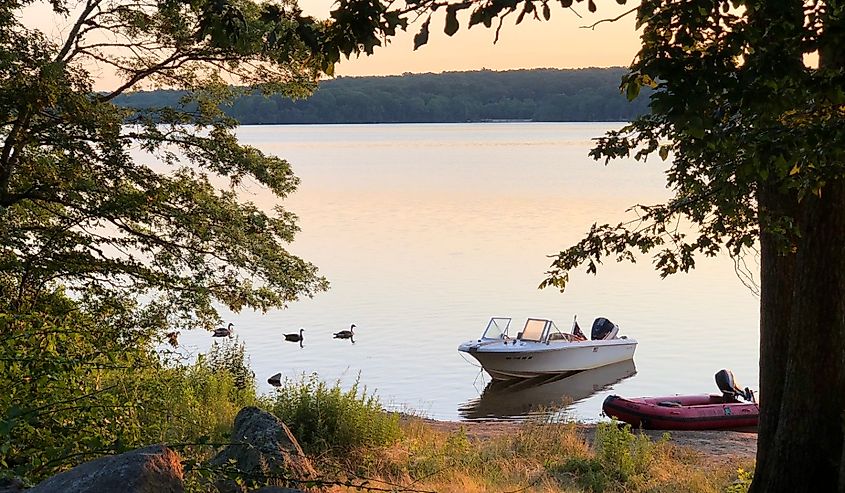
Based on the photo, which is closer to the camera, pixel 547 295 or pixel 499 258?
pixel 547 295

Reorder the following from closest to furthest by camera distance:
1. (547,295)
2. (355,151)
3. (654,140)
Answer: (654,140)
(547,295)
(355,151)

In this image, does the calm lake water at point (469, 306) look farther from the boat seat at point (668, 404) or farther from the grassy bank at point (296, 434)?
the grassy bank at point (296, 434)

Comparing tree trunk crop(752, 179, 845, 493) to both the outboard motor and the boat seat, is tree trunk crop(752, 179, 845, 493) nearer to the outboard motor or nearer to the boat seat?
the boat seat

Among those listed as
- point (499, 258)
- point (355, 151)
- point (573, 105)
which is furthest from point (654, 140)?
point (355, 151)

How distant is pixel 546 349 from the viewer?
29.2 metres

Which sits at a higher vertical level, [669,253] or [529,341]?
[669,253]

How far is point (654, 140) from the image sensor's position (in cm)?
837

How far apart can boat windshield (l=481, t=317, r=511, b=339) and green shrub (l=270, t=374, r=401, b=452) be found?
16454mm

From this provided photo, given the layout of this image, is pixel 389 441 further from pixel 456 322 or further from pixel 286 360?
pixel 456 322

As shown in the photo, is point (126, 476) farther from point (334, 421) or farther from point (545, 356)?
point (545, 356)

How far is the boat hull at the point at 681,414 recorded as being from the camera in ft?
68.9

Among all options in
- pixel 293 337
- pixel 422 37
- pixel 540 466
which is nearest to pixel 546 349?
pixel 293 337

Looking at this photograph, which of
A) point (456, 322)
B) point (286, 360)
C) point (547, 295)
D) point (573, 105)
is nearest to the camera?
point (286, 360)

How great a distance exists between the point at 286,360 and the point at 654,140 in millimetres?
21108
